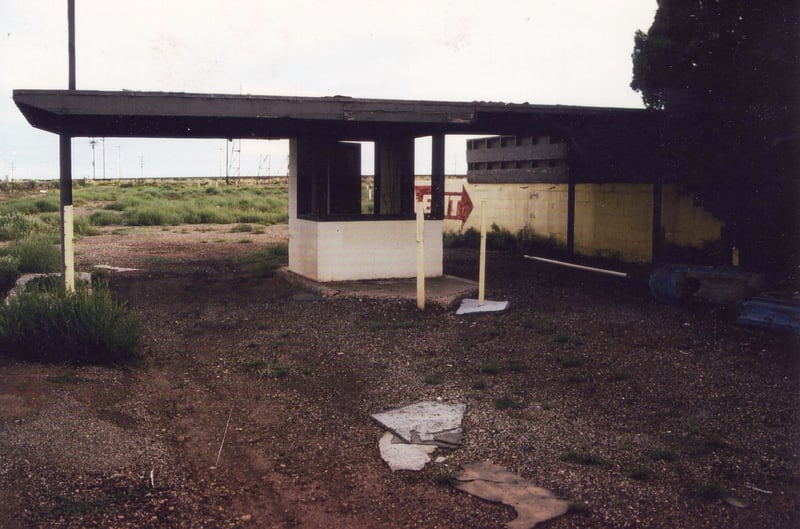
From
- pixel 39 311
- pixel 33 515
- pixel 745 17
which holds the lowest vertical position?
pixel 33 515

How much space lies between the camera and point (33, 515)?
4.37 metres

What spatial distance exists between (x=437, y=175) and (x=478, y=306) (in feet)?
9.58

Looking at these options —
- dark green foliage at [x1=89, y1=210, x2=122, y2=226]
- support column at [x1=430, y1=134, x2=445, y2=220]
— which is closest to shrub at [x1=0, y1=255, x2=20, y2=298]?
support column at [x1=430, y1=134, x2=445, y2=220]

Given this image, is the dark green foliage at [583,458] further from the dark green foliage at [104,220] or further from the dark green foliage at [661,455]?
the dark green foliage at [104,220]

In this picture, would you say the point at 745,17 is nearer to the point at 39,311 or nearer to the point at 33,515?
the point at 39,311

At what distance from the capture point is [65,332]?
748 centimetres

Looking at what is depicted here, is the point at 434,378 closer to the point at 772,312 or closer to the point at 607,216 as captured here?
the point at 772,312

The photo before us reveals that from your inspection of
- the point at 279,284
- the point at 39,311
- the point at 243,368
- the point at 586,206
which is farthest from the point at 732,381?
the point at 586,206

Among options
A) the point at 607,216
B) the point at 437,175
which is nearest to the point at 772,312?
the point at 437,175

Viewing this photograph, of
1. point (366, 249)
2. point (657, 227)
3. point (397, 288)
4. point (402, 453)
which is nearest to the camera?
point (402, 453)

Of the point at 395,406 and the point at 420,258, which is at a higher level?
the point at 420,258

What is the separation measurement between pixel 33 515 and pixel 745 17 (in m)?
10.6

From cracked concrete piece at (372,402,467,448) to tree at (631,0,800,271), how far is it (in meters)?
6.57

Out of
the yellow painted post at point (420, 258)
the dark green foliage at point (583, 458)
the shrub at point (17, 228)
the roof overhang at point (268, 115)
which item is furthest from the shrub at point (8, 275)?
the dark green foliage at point (583, 458)
